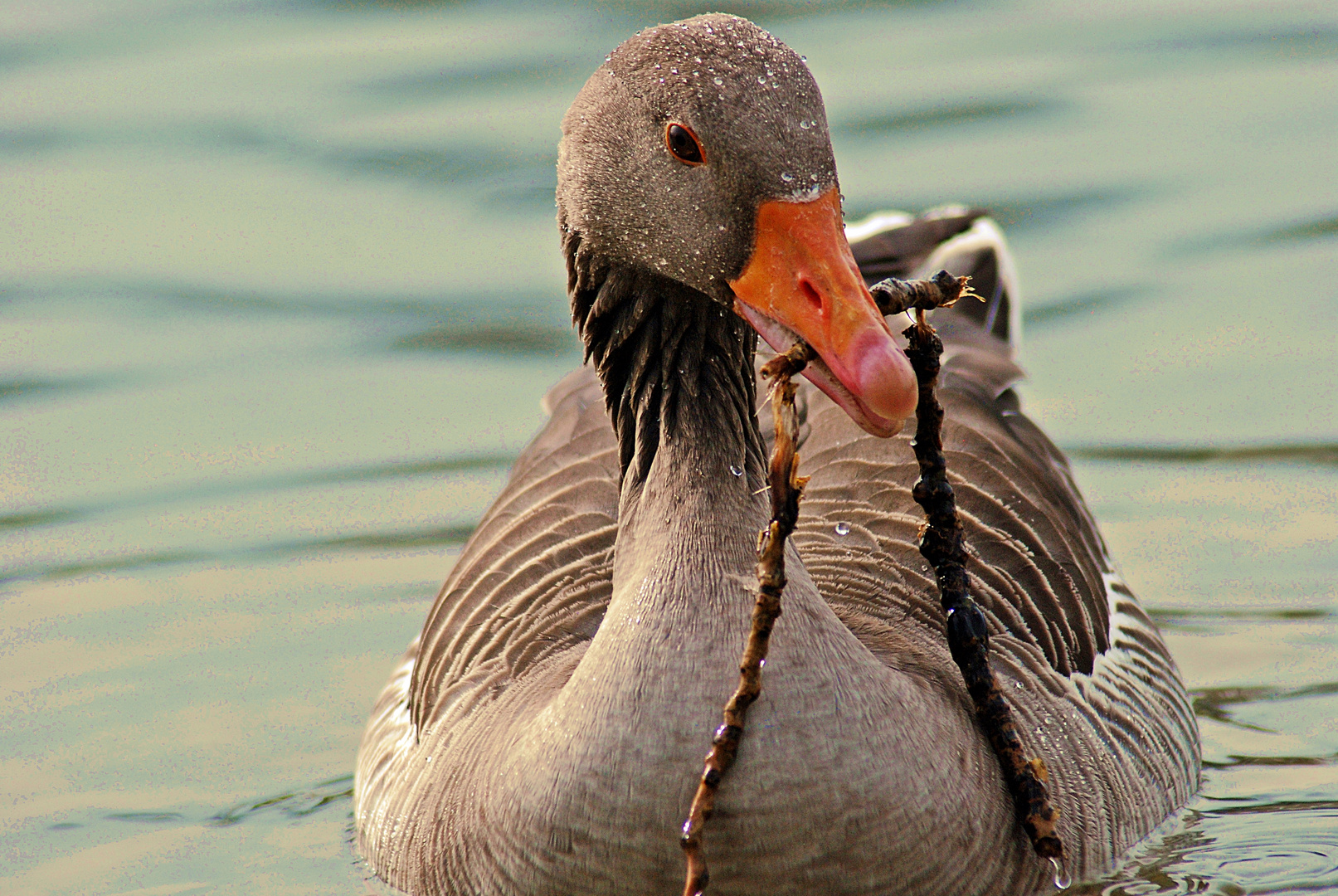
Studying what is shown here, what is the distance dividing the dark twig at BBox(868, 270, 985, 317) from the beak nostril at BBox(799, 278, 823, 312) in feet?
0.67

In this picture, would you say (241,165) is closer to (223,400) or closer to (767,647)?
(223,400)

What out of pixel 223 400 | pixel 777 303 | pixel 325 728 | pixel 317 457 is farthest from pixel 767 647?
pixel 223 400

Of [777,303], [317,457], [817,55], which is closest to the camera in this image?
[777,303]

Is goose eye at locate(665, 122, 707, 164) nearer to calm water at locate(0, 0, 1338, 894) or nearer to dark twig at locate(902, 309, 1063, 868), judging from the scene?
dark twig at locate(902, 309, 1063, 868)

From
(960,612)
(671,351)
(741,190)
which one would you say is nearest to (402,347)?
(671,351)

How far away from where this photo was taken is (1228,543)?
8.49 m

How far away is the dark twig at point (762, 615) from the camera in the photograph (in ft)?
14.8

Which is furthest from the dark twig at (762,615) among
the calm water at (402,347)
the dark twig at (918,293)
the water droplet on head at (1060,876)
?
the calm water at (402,347)

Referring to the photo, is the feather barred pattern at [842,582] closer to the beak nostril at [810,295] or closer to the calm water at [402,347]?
the calm water at [402,347]

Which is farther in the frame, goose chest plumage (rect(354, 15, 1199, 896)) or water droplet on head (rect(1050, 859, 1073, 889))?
water droplet on head (rect(1050, 859, 1073, 889))

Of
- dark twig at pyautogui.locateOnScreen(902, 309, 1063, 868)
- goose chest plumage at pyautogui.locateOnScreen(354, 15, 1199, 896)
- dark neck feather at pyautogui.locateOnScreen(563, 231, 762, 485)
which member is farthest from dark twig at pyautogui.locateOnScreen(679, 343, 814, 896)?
dark neck feather at pyautogui.locateOnScreen(563, 231, 762, 485)

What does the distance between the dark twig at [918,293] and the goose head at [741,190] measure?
7.6 inches

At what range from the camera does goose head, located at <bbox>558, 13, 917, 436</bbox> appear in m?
4.37

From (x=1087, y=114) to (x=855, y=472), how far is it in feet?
24.3
